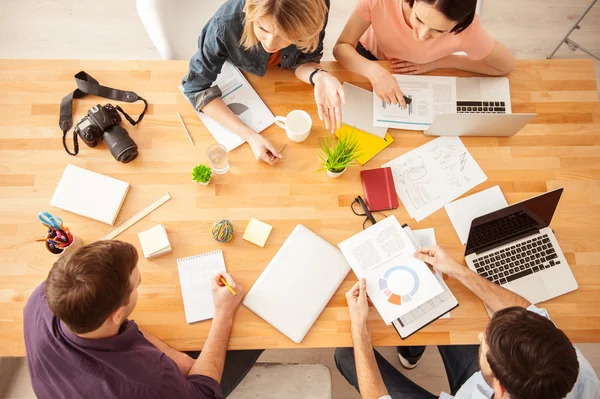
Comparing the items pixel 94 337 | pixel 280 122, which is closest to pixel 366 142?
pixel 280 122

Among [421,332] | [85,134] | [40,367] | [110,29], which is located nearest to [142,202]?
[85,134]

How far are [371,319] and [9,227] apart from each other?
1.31 m

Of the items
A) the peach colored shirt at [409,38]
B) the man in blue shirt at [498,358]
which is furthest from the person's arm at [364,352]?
the peach colored shirt at [409,38]

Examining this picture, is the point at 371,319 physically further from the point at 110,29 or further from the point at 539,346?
the point at 110,29

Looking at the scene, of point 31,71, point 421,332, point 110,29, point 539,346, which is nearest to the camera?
point 539,346

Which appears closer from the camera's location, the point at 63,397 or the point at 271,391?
the point at 63,397

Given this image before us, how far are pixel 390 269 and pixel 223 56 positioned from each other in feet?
3.29

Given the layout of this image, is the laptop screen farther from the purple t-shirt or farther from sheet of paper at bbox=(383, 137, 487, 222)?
the purple t-shirt

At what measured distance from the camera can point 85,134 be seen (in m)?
1.58

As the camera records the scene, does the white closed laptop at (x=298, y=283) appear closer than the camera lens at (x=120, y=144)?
Yes

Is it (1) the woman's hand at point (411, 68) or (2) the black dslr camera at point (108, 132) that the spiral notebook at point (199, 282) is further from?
(1) the woman's hand at point (411, 68)

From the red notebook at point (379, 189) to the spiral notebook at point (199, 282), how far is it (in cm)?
A: 58

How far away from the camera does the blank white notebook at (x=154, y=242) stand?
4.96 feet

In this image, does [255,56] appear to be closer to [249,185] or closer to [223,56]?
[223,56]
